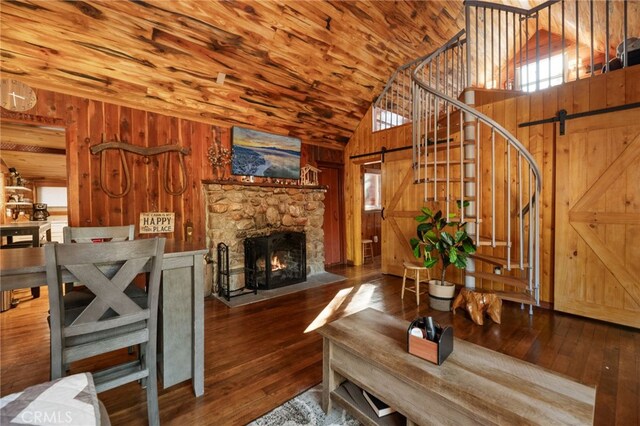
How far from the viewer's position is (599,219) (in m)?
2.82

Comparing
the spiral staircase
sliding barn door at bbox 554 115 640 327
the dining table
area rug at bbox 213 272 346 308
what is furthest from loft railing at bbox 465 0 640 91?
the dining table

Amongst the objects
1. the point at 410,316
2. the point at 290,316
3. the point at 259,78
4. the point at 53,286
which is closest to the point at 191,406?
the point at 53,286

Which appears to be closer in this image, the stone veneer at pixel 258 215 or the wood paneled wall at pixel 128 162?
the wood paneled wall at pixel 128 162

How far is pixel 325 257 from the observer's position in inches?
210

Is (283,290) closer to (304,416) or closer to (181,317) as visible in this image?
(181,317)

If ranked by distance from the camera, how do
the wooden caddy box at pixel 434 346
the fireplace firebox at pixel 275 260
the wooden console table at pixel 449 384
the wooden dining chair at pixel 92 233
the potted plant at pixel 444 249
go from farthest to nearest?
the fireplace firebox at pixel 275 260 → the potted plant at pixel 444 249 → the wooden dining chair at pixel 92 233 → the wooden caddy box at pixel 434 346 → the wooden console table at pixel 449 384

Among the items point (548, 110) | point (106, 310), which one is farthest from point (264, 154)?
point (548, 110)

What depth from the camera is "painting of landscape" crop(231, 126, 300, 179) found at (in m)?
4.03

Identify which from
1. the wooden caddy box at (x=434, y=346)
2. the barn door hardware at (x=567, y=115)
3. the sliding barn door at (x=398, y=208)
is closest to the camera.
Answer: the wooden caddy box at (x=434, y=346)

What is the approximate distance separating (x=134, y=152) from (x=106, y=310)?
8.23ft

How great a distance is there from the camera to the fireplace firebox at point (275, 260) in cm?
386

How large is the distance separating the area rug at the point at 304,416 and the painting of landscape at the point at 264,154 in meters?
3.13

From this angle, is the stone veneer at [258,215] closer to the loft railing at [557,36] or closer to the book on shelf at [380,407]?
the book on shelf at [380,407]

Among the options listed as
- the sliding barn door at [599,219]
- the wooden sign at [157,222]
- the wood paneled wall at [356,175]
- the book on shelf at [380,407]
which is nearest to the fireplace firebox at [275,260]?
the wooden sign at [157,222]
